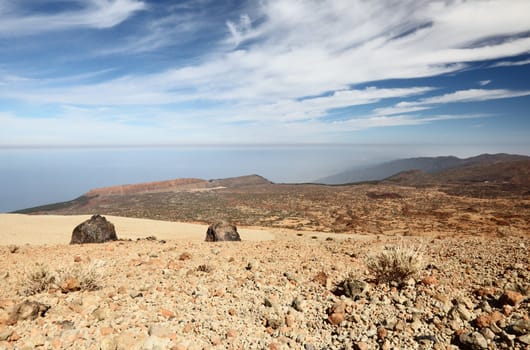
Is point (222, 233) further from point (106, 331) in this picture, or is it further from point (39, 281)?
point (106, 331)

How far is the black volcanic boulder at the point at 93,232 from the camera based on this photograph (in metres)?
13.7

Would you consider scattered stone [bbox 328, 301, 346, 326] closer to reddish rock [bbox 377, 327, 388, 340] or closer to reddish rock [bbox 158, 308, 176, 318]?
reddish rock [bbox 377, 327, 388, 340]

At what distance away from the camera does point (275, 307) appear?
15.6ft

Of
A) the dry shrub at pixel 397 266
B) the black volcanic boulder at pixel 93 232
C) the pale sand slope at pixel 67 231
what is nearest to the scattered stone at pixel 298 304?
the dry shrub at pixel 397 266

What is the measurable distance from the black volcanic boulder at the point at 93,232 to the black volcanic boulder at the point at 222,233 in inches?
187

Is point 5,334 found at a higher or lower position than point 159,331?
higher

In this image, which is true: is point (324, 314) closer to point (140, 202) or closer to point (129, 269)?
point (129, 269)

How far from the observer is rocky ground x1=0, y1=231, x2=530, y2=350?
3.73 meters

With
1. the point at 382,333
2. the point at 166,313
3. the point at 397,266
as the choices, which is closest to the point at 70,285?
the point at 166,313

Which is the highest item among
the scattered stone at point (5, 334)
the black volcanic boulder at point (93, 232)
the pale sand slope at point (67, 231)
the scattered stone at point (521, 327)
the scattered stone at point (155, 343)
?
the scattered stone at point (5, 334)

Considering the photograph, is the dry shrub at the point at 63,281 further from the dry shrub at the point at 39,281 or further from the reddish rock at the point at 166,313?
the reddish rock at the point at 166,313

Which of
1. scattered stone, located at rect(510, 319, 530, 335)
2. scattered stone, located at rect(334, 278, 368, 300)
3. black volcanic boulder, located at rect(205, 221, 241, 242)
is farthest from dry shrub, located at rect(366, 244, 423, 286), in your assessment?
black volcanic boulder, located at rect(205, 221, 241, 242)

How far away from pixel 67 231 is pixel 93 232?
25.3 ft

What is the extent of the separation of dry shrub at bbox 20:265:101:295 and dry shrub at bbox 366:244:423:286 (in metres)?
5.25
